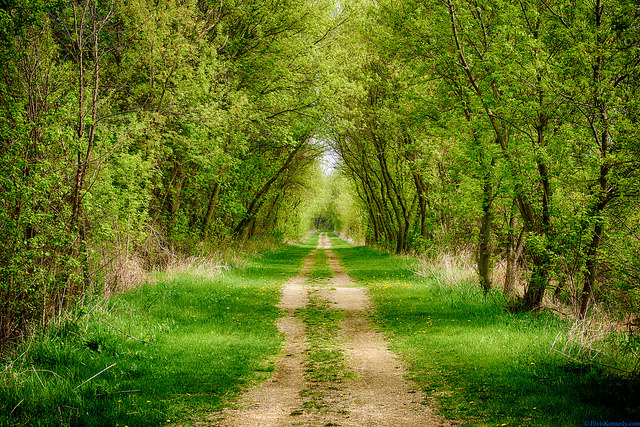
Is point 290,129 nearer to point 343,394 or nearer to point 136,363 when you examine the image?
point 136,363

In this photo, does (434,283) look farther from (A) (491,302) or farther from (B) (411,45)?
(B) (411,45)

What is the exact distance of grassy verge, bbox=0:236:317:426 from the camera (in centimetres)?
524

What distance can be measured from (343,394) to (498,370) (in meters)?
2.46

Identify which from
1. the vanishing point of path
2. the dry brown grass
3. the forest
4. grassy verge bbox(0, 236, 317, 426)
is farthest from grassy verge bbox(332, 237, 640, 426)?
the dry brown grass

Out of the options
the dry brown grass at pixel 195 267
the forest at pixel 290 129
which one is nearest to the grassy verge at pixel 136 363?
the forest at pixel 290 129

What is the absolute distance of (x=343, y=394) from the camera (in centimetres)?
592

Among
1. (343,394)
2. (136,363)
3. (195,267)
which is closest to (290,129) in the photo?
(195,267)

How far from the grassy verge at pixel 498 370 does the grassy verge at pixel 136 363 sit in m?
2.73

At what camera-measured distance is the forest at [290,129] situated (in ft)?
23.6

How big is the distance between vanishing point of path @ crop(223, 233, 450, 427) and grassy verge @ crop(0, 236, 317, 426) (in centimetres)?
41

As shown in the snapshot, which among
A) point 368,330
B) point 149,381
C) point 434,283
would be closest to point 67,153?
point 149,381

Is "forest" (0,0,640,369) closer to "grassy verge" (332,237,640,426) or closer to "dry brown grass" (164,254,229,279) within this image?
"dry brown grass" (164,254,229,279)

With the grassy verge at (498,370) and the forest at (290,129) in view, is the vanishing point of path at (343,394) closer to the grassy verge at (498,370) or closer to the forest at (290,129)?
the grassy verge at (498,370)

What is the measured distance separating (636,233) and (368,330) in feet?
17.7
